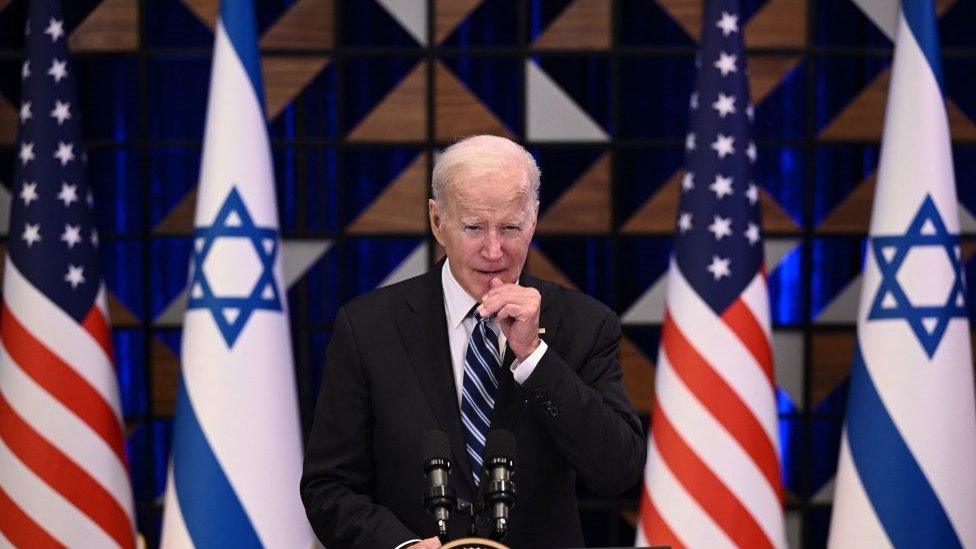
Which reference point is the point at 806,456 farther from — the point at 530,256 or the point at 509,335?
the point at 509,335

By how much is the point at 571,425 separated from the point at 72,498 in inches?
111

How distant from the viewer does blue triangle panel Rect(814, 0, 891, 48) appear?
16.1ft

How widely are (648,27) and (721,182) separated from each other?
975 mm

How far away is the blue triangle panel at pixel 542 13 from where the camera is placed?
4.95 metres

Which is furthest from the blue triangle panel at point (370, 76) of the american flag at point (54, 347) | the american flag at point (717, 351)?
the american flag at point (717, 351)

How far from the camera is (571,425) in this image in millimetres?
1925

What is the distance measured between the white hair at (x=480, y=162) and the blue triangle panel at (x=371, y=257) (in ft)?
9.71

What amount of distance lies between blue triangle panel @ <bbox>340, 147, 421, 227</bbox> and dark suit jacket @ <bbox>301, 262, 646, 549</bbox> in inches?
111

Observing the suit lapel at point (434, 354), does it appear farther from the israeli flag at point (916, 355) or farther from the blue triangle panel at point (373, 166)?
the blue triangle panel at point (373, 166)

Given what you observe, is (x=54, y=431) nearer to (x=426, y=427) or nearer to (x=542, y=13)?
(x=542, y=13)

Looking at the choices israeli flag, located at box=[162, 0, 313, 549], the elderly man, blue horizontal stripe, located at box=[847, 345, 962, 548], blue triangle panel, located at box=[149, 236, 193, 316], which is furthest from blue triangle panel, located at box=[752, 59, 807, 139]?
the elderly man

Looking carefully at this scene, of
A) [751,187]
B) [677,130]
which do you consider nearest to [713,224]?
[751,187]

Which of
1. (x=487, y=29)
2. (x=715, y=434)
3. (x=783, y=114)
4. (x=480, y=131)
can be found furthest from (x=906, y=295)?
(x=487, y=29)

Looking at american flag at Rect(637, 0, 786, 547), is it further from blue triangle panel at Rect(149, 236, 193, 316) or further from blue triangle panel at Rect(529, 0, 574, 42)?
blue triangle panel at Rect(149, 236, 193, 316)
